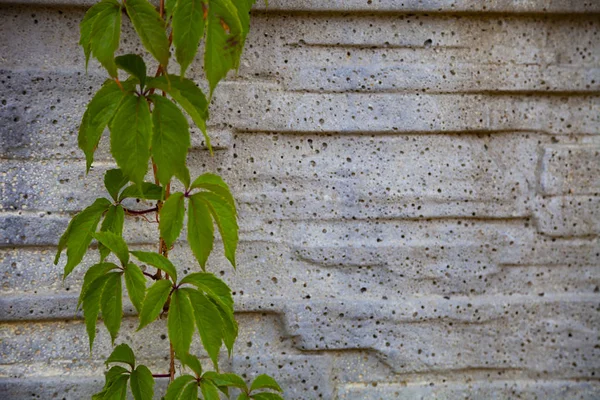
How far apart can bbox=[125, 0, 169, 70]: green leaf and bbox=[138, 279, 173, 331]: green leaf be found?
324 mm

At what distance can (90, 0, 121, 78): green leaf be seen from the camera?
757 millimetres

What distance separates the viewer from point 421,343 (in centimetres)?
134

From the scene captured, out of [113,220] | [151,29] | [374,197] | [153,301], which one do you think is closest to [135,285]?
[153,301]

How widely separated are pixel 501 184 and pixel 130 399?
94 centimetres

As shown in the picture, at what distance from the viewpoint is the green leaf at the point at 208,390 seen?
918 mm

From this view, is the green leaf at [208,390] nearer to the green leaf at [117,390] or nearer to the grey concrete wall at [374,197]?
the green leaf at [117,390]

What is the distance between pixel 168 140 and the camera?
2.54ft

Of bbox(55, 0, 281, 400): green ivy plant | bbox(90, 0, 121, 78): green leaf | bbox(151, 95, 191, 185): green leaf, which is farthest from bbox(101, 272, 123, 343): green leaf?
bbox(90, 0, 121, 78): green leaf

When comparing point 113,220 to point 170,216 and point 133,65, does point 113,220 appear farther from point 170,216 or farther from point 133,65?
point 133,65

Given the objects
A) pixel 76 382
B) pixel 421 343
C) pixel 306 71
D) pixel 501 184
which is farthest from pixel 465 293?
pixel 76 382

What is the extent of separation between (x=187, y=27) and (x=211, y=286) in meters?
0.38

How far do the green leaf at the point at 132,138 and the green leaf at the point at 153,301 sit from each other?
0.18m

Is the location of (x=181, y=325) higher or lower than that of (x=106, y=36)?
lower

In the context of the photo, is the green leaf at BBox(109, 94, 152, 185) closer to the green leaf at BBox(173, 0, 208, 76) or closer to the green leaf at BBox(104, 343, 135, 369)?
the green leaf at BBox(173, 0, 208, 76)
